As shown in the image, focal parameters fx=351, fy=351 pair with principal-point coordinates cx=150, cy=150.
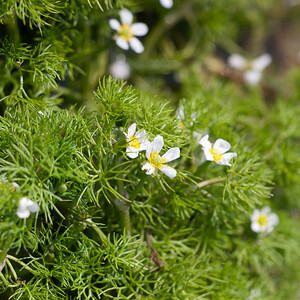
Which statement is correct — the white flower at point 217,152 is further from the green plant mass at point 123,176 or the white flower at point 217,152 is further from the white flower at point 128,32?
the white flower at point 128,32

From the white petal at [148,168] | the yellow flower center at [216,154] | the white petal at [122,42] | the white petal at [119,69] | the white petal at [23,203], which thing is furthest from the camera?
the white petal at [119,69]

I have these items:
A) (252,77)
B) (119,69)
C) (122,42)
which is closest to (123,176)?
(122,42)

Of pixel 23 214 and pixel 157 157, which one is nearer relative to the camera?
pixel 23 214

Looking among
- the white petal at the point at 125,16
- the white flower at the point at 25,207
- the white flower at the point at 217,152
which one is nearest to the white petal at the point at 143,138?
the white flower at the point at 217,152

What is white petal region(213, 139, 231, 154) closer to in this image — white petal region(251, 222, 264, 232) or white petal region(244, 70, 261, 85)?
white petal region(251, 222, 264, 232)

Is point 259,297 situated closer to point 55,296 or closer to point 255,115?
point 55,296

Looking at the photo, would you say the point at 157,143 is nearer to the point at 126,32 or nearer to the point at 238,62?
the point at 126,32

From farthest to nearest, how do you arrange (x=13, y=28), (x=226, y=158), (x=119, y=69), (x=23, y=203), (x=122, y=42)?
(x=119, y=69) < (x=122, y=42) < (x=13, y=28) < (x=226, y=158) < (x=23, y=203)
